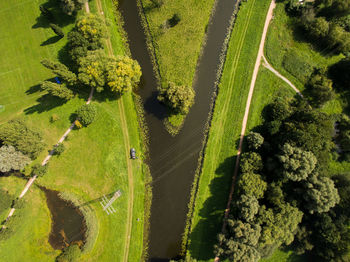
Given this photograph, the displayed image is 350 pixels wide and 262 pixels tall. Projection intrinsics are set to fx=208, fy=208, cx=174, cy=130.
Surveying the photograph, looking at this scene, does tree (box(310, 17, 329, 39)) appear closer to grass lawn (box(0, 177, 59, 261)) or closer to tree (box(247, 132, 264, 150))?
tree (box(247, 132, 264, 150))

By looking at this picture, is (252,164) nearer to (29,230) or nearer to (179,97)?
(179,97)

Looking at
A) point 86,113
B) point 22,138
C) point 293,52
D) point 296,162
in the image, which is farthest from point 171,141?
point 293,52

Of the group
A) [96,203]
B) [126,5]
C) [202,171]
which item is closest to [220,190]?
[202,171]

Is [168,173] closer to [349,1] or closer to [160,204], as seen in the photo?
[160,204]

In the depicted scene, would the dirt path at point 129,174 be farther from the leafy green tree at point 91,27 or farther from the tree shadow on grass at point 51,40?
the tree shadow on grass at point 51,40

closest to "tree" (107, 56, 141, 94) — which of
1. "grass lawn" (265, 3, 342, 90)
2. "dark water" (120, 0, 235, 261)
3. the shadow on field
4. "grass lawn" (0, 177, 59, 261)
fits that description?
"dark water" (120, 0, 235, 261)
